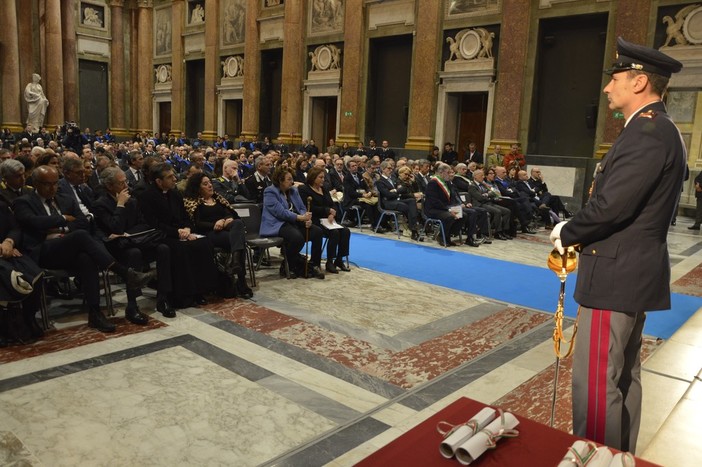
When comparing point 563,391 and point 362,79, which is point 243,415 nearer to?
point 563,391

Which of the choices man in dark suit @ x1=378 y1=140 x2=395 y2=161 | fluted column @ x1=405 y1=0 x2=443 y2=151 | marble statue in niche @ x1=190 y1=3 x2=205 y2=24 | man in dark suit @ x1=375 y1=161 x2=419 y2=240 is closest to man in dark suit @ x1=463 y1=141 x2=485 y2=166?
fluted column @ x1=405 y1=0 x2=443 y2=151

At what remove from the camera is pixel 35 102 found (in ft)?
81.6

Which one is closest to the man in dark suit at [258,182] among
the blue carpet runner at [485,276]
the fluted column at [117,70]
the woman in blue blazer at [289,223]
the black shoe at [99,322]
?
the blue carpet runner at [485,276]

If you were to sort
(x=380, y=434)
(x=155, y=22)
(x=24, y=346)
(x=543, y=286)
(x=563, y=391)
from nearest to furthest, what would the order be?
(x=380, y=434)
(x=563, y=391)
(x=24, y=346)
(x=543, y=286)
(x=155, y=22)

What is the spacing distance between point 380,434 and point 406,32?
1641 cm

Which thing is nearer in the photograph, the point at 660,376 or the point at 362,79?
the point at 660,376

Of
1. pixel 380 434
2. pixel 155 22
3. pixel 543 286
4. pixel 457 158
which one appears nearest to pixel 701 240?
pixel 543 286

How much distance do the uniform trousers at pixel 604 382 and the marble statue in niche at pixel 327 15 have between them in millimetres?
18753

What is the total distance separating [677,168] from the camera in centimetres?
224

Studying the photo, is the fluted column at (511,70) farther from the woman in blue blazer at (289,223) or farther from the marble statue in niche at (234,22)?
the marble statue in niche at (234,22)

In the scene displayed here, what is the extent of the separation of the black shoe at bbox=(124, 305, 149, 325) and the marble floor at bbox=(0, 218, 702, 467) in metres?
0.08

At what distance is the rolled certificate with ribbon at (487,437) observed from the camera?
1564mm

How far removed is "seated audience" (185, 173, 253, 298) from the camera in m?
5.92

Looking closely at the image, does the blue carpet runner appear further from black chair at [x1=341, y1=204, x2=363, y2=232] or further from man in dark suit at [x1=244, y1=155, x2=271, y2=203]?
man in dark suit at [x1=244, y1=155, x2=271, y2=203]
